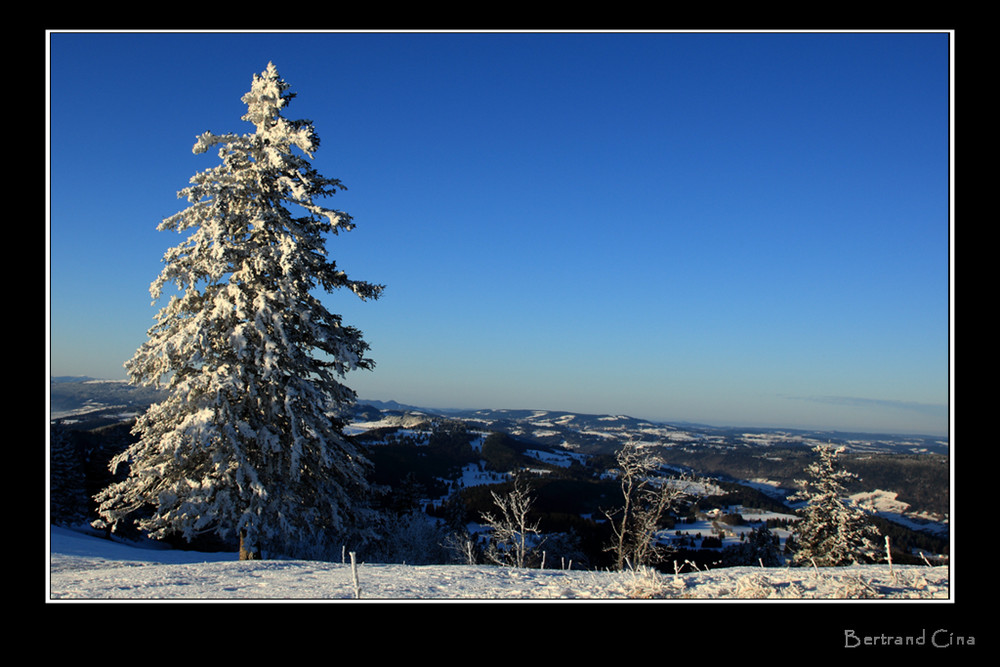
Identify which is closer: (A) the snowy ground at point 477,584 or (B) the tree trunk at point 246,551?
(A) the snowy ground at point 477,584

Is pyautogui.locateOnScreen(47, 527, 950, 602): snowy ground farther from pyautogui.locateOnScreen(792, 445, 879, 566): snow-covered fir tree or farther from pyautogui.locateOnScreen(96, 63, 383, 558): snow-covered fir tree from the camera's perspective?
pyautogui.locateOnScreen(792, 445, 879, 566): snow-covered fir tree

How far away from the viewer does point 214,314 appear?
12.1 m

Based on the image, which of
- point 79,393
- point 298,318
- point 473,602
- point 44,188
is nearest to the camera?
point 473,602

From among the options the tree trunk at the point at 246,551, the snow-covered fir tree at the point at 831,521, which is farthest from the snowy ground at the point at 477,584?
the snow-covered fir tree at the point at 831,521

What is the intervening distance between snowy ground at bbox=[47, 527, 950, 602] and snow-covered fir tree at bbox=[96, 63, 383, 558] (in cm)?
270

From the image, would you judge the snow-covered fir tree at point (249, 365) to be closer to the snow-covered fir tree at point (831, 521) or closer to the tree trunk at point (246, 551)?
the tree trunk at point (246, 551)

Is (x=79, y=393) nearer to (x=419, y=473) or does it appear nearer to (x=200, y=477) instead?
(x=200, y=477)

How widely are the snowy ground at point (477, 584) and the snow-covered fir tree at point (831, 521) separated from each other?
18616 mm

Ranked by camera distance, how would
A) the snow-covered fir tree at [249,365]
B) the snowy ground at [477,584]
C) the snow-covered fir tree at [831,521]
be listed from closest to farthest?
1. the snowy ground at [477,584]
2. the snow-covered fir tree at [249,365]
3. the snow-covered fir tree at [831,521]

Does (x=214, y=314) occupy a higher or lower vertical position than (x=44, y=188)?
lower

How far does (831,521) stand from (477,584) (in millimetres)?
24812

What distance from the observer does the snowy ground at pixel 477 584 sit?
6949 millimetres

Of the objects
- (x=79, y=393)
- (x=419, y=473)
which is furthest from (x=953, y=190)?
(x=419, y=473)

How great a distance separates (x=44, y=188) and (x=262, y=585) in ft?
20.2
